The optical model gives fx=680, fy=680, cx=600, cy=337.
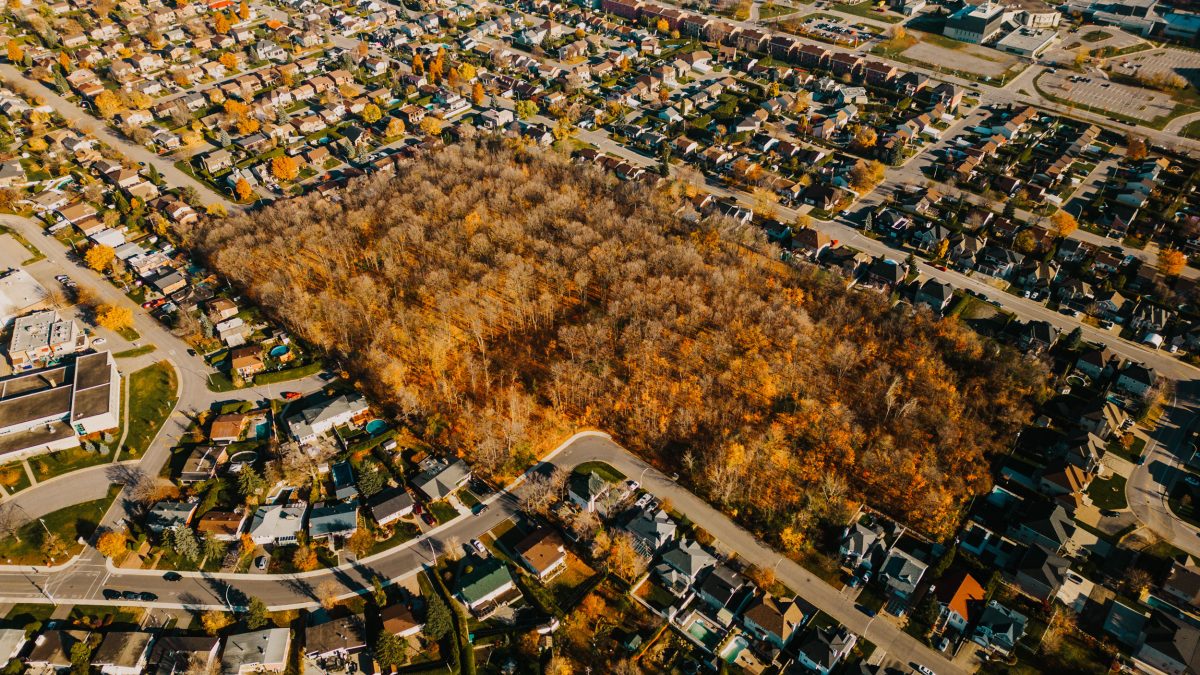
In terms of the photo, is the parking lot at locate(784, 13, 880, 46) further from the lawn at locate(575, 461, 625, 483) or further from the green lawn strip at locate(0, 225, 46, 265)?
the green lawn strip at locate(0, 225, 46, 265)

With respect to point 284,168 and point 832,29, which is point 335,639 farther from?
point 832,29

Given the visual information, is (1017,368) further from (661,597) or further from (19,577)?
(19,577)

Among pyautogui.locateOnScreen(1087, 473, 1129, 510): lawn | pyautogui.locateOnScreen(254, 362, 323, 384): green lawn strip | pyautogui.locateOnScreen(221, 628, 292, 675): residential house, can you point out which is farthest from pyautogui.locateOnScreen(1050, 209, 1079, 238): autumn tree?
pyautogui.locateOnScreen(221, 628, 292, 675): residential house

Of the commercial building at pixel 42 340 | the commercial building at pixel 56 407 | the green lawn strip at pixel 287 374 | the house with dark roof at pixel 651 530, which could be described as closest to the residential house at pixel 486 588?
the house with dark roof at pixel 651 530

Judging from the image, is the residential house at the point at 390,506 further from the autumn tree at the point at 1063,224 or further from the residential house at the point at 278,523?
the autumn tree at the point at 1063,224

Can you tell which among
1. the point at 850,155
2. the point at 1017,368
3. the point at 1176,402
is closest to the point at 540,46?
the point at 850,155
